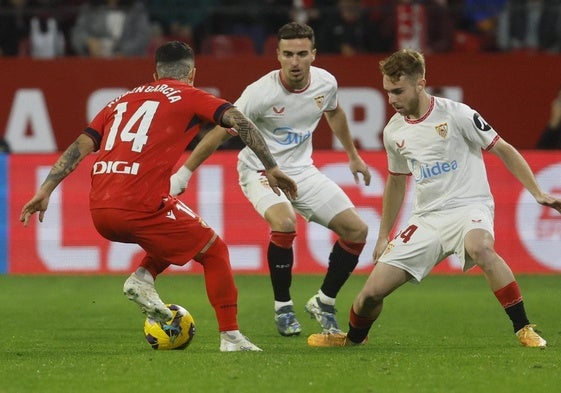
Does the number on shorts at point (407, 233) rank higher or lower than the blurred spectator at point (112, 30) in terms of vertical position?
higher

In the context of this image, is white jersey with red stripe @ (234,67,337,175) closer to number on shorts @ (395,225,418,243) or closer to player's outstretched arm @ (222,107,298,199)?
number on shorts @ (395,225,418,243)

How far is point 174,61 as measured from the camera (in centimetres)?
805

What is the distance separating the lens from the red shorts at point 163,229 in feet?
25.6

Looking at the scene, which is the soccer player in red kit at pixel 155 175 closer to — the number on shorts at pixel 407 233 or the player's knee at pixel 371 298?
the player's knee at pixel 371 298

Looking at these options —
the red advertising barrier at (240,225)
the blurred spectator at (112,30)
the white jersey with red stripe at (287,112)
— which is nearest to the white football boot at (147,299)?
the white jersey with red stripe at (287,112)

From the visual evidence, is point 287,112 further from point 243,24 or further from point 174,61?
point 243,24

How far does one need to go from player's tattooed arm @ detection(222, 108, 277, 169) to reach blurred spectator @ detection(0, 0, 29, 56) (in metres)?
8.94

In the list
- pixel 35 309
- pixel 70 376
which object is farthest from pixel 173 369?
pixel 35 309

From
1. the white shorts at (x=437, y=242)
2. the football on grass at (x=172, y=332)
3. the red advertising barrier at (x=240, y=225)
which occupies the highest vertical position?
the white shorts at (x=437, y=242)

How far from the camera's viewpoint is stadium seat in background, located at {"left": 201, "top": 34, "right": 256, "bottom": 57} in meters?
16.1

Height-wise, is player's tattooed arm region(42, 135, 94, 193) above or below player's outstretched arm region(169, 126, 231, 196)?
above

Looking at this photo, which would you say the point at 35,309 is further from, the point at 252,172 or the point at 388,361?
the point at 388,361

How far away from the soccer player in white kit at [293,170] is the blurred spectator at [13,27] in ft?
→ 22.5

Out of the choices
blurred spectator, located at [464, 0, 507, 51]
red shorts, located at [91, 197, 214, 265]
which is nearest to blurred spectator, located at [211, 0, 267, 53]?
blurred spectator, located at [464, 0, 507, 51]
